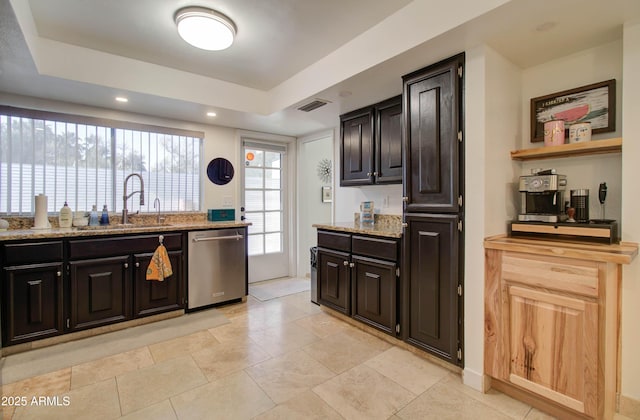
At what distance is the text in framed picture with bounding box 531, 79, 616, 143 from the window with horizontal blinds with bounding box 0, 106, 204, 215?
11.9ft

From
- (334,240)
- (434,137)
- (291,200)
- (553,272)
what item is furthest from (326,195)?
(553,272)

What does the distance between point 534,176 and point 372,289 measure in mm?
1527

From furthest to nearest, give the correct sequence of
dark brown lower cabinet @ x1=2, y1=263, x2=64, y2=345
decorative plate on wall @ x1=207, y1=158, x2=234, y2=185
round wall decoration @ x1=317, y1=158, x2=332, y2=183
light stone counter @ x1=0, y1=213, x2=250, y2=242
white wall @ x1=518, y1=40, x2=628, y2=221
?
round wall decoration @ x1=317, y1=158, x2=332, y2=183 → decorative plate on wall @ x1=207, y1=158, x2=234, y2=185 → light stone counter @ x1=0, y1=213, x2=250, y2=242 → dark brown lower cabinet @ x1=2, y1=263, x2=64, y2=345 → white wall @ x1=518, y1=40, x2=628, y2=221

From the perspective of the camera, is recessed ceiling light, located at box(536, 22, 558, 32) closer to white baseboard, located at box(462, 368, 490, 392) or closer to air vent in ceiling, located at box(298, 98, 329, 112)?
air vent in ceiling, located at box(298, 98, 329, 112)

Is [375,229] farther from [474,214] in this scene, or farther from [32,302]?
[32,302]

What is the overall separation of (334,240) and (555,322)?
1.89 m

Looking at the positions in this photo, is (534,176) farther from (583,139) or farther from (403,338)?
(403,338)

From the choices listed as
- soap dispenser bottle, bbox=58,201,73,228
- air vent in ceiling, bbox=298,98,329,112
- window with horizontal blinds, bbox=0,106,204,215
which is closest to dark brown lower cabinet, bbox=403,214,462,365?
air vent in ceiling, bbox=298,98,329,112

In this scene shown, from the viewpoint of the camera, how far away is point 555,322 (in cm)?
171

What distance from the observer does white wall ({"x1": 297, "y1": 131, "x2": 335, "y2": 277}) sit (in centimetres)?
481

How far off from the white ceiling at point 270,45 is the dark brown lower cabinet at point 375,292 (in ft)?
5.25

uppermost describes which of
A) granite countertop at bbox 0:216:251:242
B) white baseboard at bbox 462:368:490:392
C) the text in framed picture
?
the text in framed picture

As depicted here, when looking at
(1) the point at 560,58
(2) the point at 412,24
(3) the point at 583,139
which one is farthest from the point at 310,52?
(3) the point at 583,139

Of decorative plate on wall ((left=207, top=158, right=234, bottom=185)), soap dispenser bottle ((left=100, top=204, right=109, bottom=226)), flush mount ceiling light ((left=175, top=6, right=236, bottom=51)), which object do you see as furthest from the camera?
decorative plate on wall ((left=207, top=158, right=234, bottom=185))
